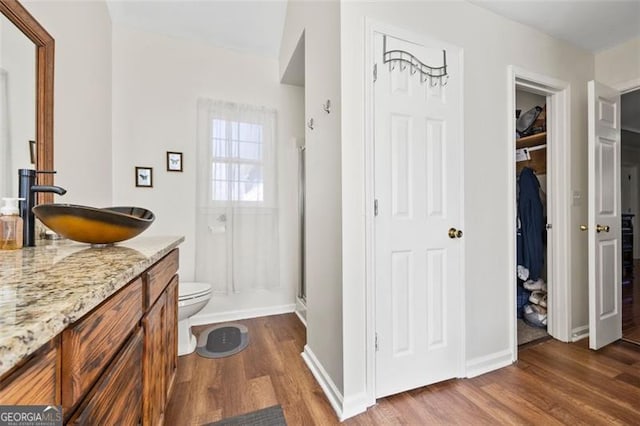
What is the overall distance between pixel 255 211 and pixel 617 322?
318 cm

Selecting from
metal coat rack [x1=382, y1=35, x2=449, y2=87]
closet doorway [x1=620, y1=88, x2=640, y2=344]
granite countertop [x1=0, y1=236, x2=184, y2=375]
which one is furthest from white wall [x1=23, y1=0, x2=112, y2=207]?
closet doorway [x1=620, y1=88, x2=640, y2=344]

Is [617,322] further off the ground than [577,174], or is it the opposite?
[577,174]

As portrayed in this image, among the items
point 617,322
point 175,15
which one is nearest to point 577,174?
point 617,322

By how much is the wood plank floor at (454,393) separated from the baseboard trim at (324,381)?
3 centimetres

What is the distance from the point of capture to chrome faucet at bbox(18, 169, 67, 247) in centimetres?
104

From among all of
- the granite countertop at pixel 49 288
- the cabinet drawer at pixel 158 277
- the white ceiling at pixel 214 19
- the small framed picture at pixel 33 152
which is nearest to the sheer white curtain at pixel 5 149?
the small framed picture at pixel 33 152

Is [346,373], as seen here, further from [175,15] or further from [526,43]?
[175,15]

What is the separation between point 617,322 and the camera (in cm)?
216

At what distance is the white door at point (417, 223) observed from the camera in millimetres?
1487

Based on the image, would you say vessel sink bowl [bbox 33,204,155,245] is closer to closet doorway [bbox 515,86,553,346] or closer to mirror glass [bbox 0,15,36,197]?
mirror glass [bbox 0,15,36,197]

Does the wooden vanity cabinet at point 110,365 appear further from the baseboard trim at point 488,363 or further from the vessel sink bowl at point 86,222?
the baseboard trim at point 488,363

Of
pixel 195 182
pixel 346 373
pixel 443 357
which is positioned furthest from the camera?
pixel 195 182

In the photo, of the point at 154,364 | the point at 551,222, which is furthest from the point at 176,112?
the point at 551,222

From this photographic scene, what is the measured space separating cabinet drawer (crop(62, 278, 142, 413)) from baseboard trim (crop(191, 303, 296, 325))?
1.95m
